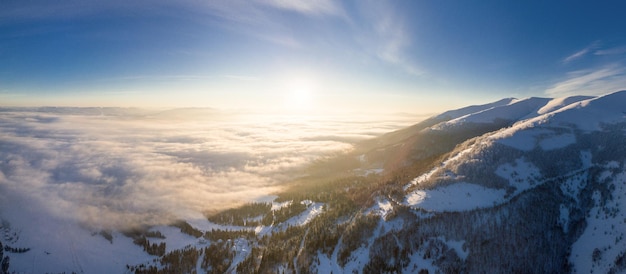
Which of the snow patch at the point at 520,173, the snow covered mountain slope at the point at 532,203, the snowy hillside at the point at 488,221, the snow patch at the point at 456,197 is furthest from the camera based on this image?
the snow patch at the point at 520,173

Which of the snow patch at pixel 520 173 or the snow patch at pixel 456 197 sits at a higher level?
the snow patch at pixel 520 173

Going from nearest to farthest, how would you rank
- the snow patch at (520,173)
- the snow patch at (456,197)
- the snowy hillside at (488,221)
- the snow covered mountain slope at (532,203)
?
the snowy hillside at (488,221) < the snow covered mountain slope at (532,203) < the snow patch at (456,197) < the snow patch at (520,173)

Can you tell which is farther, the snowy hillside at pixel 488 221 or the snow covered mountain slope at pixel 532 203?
the snow covered mountain slope at pixel 532 203

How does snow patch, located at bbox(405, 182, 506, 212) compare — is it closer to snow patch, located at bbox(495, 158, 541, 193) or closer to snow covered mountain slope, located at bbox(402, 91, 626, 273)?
snow covered mountain slope, located at bbox(402, 91, 626, 273)

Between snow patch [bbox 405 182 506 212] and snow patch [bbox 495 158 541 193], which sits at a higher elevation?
snow patch [bbox 495 158 541 193]

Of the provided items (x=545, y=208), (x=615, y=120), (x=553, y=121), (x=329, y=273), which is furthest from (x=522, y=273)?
(x=615, y=120)

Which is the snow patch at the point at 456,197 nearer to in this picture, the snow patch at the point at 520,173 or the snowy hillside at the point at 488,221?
the snowy hillside at the point at 488,221

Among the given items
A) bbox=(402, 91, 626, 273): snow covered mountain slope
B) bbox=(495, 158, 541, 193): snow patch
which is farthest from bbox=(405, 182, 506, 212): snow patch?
bbox=(495, 158, 541, 193): snow patch

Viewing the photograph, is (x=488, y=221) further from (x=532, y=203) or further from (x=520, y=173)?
(x=520, y=173)

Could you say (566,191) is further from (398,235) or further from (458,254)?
(398,235)

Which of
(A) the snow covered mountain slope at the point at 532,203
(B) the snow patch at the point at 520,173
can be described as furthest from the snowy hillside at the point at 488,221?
(B) the snow patch at the point at 520,173

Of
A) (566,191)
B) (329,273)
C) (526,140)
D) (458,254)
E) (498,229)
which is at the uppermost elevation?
(526,140)
